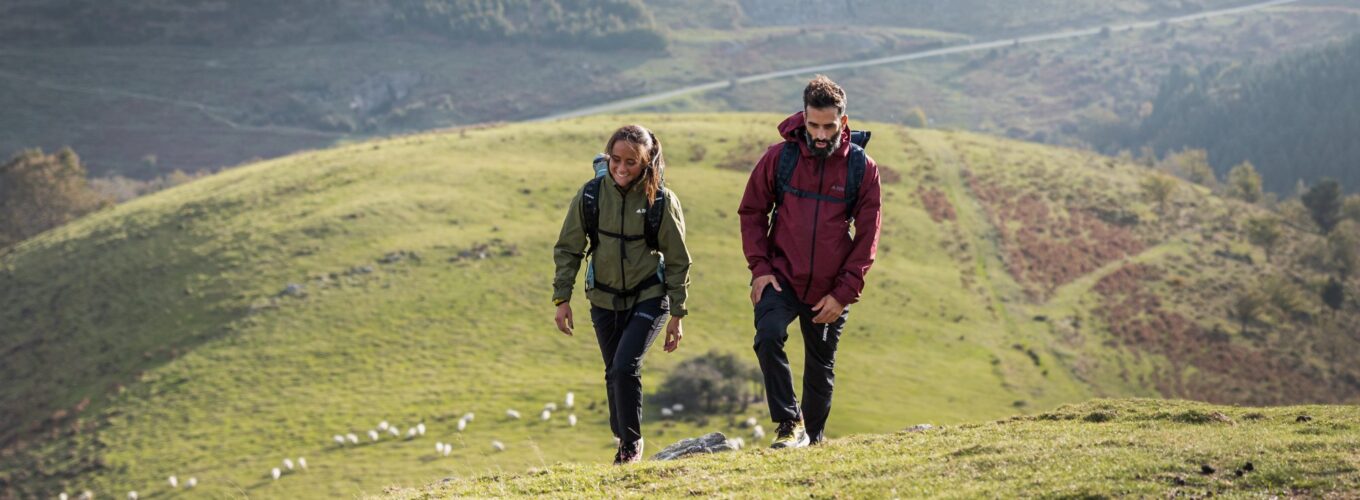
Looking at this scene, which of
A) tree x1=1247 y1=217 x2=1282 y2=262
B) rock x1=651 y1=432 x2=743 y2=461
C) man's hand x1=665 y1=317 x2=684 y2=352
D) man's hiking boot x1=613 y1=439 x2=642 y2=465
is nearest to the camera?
man's hand x1=665 y1=317 x2=684 y2=352

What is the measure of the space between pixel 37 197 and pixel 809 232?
116155 mm

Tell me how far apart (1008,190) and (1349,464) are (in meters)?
93.8

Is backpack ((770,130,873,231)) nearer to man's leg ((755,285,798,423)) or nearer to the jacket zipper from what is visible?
the jacket zipper

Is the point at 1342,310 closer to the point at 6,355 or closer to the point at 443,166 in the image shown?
the point at 443,166

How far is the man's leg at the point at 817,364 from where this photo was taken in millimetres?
11703

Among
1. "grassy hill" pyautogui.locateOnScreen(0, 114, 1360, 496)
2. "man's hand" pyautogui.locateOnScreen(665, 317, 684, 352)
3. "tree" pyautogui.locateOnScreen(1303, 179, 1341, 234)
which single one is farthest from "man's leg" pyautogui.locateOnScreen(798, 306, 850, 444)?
"tree" pyautogui.locateOnScreen(1303, 179, 1341, 234)

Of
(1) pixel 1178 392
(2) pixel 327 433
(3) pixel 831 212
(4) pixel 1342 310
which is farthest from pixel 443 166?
(3) pixel 831 212

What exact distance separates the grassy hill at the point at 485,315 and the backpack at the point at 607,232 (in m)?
36.4

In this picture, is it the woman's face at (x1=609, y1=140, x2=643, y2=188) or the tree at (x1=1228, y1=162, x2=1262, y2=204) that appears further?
the tree at (x1=1228, y1=162, x2=1262, y2=204)

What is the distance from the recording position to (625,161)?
11.5 meters

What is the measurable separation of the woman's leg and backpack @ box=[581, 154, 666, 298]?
0.80 feet

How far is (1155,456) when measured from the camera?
1105 cm

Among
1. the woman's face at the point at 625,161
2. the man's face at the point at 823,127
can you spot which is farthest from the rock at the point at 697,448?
the man's face at the point at 823,127

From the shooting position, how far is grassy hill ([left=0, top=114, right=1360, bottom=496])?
178ft
